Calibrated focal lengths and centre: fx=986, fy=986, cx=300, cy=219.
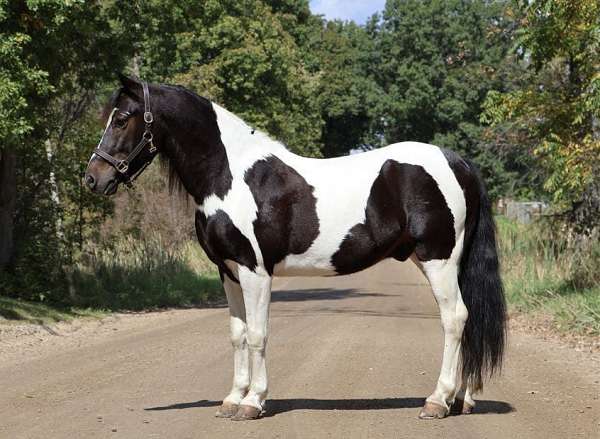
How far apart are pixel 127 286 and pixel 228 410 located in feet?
42.0

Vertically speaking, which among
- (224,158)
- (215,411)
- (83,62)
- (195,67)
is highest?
(195,67)

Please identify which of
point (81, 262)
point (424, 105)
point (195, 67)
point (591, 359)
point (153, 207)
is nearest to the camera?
point (591, 359)

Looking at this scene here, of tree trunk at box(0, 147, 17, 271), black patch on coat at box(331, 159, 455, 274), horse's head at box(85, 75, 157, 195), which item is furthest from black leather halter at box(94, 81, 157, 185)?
tree trunk at box(0, 147, 17, 271)

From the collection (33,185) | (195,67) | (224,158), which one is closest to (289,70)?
(195,67)

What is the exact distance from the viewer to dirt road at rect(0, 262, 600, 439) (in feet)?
23.0

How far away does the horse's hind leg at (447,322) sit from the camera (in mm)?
7426

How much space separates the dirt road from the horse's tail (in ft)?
1.35

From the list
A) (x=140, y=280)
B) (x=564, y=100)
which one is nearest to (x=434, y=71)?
(x=140, y=280)

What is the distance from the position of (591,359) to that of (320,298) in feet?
35.4

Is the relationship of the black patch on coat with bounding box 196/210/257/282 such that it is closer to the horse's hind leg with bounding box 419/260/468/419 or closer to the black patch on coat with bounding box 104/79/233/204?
the black patch on coat with bounding box 104/79/233/204

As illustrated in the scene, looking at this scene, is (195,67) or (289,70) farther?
(289,70)

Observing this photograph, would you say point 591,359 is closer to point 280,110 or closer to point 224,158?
point 224,158

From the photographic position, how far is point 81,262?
19.9 meters

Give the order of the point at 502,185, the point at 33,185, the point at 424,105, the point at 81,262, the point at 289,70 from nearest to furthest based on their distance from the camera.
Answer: the point at 33,185 < the point at 81,262 < the point at 289,70 < the point at 502,185 < the point at 424,105
